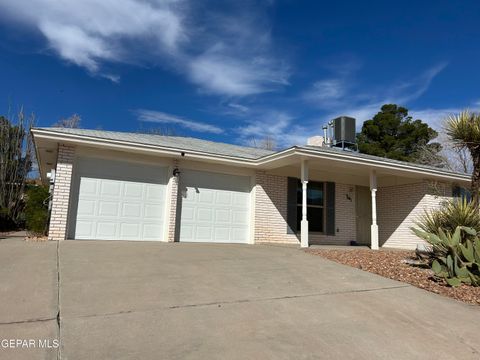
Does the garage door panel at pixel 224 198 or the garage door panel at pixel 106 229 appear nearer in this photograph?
the garage door panel at pixel 106 229

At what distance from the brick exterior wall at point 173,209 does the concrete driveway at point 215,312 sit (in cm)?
336

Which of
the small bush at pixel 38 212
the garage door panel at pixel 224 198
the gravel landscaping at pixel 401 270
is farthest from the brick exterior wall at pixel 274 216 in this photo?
the small bush at pixel 38 212

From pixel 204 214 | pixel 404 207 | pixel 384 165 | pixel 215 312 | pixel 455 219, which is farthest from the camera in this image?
pixel 404 207

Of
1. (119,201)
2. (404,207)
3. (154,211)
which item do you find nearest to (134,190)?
(119,201)

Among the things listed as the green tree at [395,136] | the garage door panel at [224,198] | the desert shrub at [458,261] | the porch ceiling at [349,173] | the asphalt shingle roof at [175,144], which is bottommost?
the desert shrub at [458,261]

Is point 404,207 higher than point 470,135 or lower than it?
lower

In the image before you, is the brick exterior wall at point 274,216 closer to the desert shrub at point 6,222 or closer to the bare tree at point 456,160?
the desert shrub at point 6,222

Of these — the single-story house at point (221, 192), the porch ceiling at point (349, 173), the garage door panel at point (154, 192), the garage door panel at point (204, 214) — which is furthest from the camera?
the porch ceiling at point (349, 173)

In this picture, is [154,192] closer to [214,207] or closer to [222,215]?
[214,207]

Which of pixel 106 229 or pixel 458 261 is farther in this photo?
pixel 106 229

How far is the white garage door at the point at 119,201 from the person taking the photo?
1010 centimetres

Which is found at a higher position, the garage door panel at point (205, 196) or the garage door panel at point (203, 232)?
the garage door panel at point (205, 196)

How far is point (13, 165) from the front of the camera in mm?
19062

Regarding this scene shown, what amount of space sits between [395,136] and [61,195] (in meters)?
28.8
